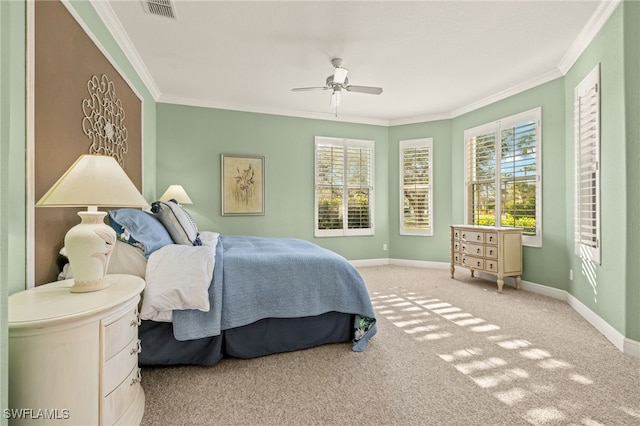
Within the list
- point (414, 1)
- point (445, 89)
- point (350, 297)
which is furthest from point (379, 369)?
point (445, 89)

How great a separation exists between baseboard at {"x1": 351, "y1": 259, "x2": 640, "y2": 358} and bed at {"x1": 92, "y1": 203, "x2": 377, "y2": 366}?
1.89m

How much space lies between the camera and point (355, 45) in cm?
315

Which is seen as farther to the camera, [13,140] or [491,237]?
[491,237]

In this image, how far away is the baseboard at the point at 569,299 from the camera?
2.29 m

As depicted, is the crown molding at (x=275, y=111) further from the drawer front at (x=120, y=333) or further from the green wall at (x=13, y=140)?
the drawer front at (x=120, y=333)

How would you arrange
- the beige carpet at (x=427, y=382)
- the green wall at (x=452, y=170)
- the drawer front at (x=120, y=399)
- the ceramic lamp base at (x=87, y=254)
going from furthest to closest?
the green wall at (x=452, y=170) → the beige carpet at (x=427, y=382) → the ceramic lamp base at (x=87, y=254) → the drawer front at (x=120, y=399)

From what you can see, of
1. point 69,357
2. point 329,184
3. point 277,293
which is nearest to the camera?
point 69,357

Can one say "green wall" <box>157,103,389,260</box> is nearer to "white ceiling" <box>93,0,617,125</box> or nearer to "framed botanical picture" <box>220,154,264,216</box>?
"framed botanical picture" <box>220,154,264,216</box>

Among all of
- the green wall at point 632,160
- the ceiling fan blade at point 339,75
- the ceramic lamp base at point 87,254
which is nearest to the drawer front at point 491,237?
the green wall at point 632,160

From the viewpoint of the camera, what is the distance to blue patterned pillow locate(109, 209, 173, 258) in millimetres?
2016

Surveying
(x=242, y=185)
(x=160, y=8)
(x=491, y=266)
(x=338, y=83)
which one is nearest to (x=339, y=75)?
(x=338, y=83)

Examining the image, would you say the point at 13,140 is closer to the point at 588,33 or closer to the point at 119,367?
the point at 119,367

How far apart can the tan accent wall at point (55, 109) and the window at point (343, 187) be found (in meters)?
3.61

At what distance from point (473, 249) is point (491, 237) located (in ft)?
1.22
